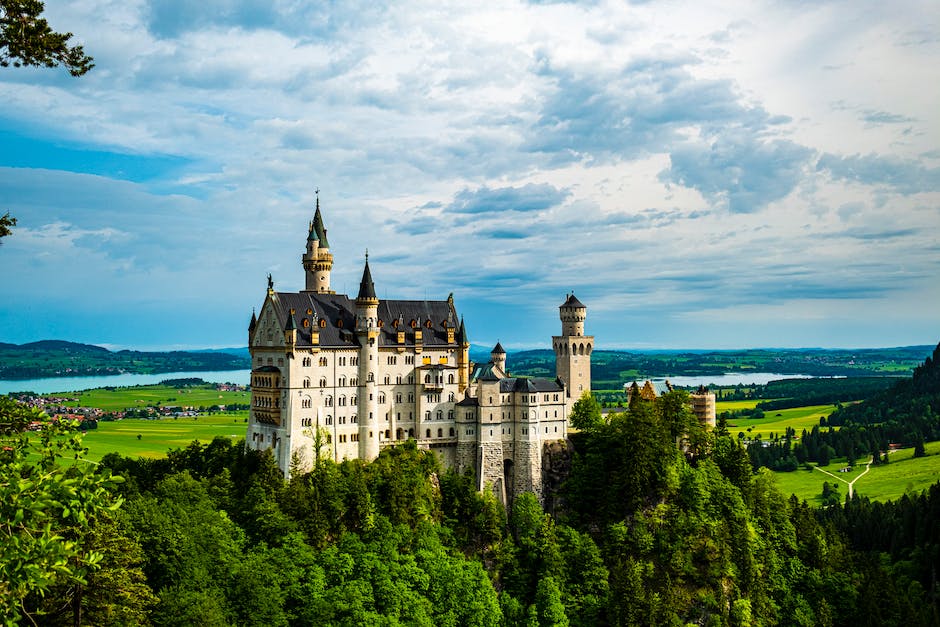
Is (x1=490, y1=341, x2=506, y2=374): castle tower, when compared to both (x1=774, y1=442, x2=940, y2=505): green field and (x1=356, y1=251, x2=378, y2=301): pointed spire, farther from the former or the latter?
(x1=774, y1=442, x2=940, y2=505): green field

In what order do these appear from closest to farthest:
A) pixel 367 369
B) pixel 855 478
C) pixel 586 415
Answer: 1. pixel 367 369
2. pixel 586 415
3. pixel 855 478

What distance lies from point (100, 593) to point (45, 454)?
3506 centimetres

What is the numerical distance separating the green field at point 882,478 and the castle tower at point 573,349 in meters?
71.0

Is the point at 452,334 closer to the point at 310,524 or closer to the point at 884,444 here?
the point at 310,524

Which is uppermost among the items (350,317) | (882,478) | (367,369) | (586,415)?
(350,317)

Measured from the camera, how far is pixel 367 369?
90062 mm

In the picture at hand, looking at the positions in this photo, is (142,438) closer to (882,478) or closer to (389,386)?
(389,386)

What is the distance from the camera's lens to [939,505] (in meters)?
115

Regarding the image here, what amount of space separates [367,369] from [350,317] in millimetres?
6198

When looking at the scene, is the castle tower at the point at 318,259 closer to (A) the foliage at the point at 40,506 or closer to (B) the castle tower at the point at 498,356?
(B) the castle tower at the point at 498,356

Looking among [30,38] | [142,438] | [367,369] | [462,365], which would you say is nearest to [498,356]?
[462,365]

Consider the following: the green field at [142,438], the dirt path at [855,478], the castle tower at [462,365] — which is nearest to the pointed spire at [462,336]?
the castle tower at [462,365]

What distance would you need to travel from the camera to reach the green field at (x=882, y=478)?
157125 mm

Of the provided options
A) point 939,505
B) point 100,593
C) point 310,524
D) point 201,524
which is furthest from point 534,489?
point 939,505
